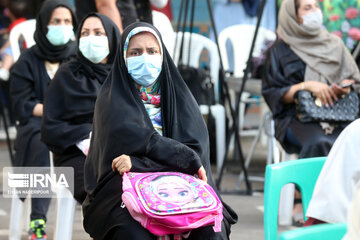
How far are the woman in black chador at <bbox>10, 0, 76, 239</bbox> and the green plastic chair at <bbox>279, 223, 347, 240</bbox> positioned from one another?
2.69m

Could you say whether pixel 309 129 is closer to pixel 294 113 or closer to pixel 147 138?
pixel 294 113

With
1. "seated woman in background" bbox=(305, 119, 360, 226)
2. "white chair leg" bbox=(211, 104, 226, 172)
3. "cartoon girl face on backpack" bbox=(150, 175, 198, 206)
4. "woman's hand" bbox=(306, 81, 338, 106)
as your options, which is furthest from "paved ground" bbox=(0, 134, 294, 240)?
"seated woman in background" bbox=(305, 119, 360, 226)

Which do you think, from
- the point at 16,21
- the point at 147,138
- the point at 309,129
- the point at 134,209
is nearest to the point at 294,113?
the point at 309,129

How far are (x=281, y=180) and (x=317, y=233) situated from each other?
2.74 feet

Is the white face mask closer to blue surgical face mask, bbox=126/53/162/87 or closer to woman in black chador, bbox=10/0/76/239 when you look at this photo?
woman in black chador, bbox=10/0/76/239

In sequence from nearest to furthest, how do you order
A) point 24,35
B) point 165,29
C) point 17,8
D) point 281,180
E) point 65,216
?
1. point 281,180
2. point 65,216
3. point 165,29
4. point 24,35
5. point 17,8

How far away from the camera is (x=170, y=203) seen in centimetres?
277

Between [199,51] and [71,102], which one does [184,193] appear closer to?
[71,102]

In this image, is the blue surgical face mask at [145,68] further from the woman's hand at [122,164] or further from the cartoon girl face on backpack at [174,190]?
the cartoon girl face on backpack at [174,190]

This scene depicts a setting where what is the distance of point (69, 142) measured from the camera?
3877mm

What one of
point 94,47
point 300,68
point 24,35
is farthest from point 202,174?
point 24,35

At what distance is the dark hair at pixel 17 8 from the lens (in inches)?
332

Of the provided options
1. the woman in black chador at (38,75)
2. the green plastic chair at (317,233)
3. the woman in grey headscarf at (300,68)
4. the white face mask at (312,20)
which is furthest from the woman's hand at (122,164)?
the white face mask at (312,20)

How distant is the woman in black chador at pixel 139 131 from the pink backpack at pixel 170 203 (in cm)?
11
